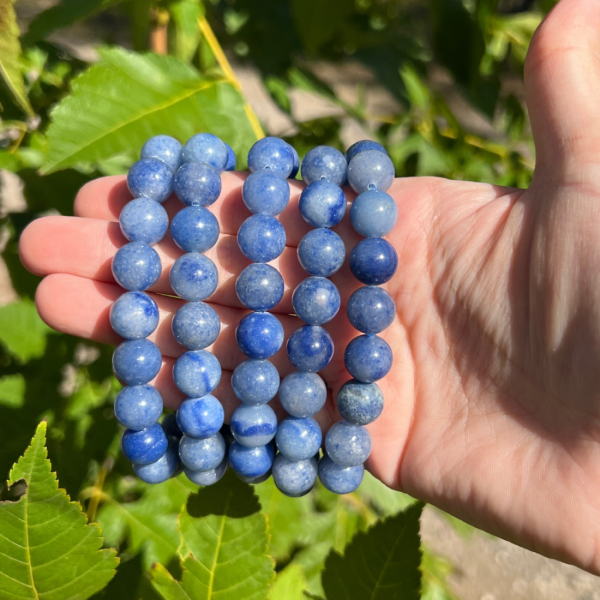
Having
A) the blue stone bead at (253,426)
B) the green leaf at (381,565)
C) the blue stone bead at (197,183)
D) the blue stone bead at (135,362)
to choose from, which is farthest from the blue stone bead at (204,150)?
the green leaf at (381,565)

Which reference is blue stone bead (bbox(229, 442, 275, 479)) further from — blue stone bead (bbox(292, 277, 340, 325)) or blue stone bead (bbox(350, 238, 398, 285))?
blue stone bead (bbox(350, 238, 398, 285))

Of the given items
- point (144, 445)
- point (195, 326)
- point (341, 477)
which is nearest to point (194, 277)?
point (195, 326)

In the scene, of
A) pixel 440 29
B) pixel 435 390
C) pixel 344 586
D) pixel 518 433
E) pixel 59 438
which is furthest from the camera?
pixel 440 29

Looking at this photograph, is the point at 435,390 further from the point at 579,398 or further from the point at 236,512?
the point at 236,512

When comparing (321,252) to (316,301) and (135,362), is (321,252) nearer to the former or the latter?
(316,301)

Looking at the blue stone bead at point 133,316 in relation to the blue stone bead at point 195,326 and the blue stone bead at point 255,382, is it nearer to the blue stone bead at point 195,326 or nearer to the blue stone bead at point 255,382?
the blue stone bead at point 195,326

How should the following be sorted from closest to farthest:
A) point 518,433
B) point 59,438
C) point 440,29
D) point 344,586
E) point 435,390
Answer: point 344,586 → point 518,433 → point 435,390 → point 59,438 → point 440,29

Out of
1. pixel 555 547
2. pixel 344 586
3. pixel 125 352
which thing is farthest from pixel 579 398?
pixel 125 352
